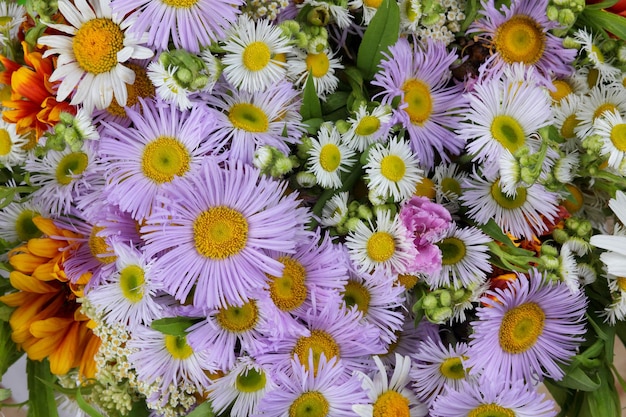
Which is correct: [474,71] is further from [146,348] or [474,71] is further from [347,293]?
[146,348]

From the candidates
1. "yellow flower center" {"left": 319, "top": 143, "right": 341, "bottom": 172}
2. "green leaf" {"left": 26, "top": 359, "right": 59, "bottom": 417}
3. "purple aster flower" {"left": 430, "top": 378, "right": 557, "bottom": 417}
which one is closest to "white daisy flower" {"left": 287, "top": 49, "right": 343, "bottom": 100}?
"yellow flower center" {"left": 319, "top": 143, "right": 341, "bottom": 172}

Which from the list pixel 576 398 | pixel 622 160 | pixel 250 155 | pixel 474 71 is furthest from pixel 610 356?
pixel 250 155

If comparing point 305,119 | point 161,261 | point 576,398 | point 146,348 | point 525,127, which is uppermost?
point 525,127

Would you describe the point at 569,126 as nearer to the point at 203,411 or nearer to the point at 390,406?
the point at 390,406

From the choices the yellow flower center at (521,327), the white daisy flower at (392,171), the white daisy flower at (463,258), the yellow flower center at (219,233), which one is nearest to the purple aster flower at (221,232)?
the yellow flower center at (219,233)

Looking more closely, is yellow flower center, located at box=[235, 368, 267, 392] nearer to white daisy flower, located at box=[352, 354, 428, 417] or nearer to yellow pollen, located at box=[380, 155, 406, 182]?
white daisy flower, located at box=[352, 354, 428, 417]

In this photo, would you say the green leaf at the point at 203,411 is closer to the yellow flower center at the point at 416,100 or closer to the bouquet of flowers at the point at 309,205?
the bouquet of flowers at the point at 309,205
